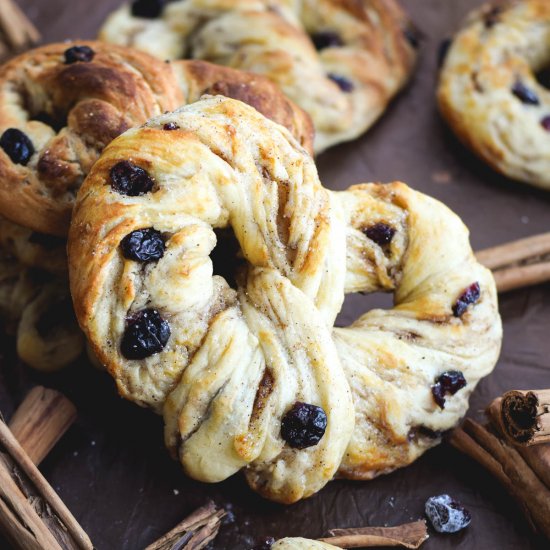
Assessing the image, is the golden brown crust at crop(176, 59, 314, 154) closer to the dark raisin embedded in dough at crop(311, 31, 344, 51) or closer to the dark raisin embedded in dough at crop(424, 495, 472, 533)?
the dark raisin embedded in dough at crop(311, 31, 344, 51)

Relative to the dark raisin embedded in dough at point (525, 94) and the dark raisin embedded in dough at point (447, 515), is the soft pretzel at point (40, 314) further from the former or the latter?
the dark raisin embedded in dough at point (525, 94)

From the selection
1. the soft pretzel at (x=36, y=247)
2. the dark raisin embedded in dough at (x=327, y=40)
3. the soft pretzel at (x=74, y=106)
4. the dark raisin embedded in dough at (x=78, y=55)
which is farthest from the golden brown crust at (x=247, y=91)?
the dark raisin embedded in dough at (x=327, y=40)

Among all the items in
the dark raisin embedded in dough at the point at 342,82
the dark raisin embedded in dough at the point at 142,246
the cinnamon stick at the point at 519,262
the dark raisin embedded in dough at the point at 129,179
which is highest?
the dark raisin embedded in dough at the point at 129,179

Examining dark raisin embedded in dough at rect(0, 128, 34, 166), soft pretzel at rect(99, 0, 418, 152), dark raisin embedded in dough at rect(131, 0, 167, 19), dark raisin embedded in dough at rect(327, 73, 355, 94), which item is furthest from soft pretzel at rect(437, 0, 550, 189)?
dark raisin embedded in dough at rect(0, 128, 34, 166)

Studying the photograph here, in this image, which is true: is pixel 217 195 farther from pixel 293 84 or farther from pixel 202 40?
pixel 202 40

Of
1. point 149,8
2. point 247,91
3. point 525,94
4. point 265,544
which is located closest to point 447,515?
point 265,544

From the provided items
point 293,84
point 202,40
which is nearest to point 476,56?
point 293,84
